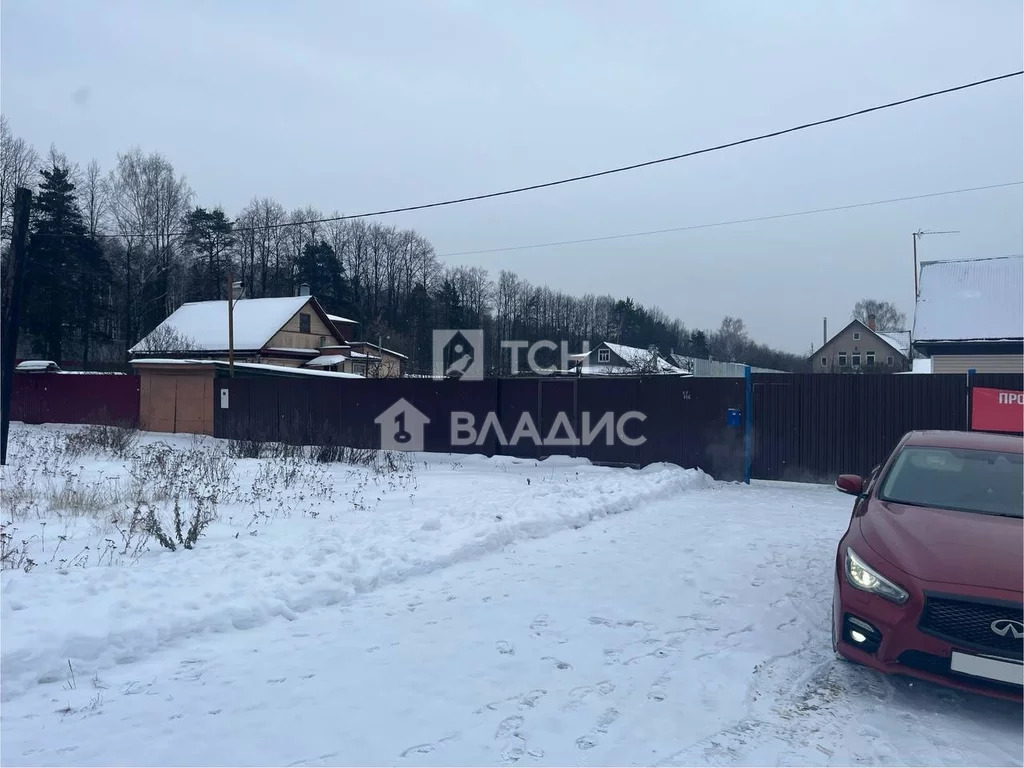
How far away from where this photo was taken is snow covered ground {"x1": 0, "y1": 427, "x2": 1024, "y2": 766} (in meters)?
3.72

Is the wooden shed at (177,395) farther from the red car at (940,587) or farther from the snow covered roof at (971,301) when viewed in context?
the snow covered roof at (971,301)

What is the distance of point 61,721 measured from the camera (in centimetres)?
390

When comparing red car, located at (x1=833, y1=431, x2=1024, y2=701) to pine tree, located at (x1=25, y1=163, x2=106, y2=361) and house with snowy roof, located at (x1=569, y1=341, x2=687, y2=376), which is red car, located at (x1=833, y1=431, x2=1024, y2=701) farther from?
pine tree, located at (x1=25, y1=163, x2=106, y2=361)

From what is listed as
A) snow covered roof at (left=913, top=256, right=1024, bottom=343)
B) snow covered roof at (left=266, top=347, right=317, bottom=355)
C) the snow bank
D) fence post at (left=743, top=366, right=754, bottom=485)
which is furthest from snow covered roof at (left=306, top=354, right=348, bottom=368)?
fence post at (left=743, top=366, right=754, bottom=485)

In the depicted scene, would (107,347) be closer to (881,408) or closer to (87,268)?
(87,268)

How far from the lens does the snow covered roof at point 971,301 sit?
21.4 metres

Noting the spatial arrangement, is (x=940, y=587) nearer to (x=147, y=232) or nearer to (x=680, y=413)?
(x=680, y=413)

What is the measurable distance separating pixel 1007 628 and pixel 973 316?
2160 centimetres

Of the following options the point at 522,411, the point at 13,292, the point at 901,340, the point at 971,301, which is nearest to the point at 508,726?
the point at 522,411

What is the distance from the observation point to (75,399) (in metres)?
26.1

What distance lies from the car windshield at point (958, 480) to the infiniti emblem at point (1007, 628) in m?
1.46

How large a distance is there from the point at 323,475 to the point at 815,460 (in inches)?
338

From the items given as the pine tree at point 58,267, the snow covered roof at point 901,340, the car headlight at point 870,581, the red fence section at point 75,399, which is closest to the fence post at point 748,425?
the car headlight at point 870,581

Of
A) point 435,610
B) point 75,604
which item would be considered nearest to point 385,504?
point 435,610
